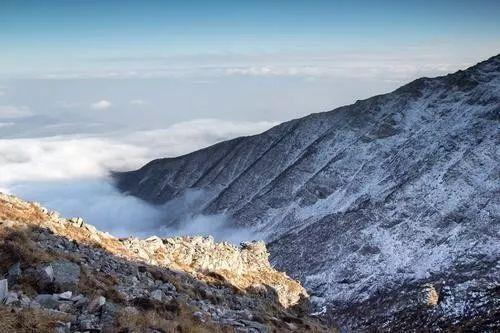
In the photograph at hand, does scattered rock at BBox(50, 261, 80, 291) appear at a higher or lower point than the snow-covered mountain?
higher

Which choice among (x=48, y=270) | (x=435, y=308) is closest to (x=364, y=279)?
(x=435, y=308)

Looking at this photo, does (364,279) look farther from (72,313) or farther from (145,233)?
(145,233)

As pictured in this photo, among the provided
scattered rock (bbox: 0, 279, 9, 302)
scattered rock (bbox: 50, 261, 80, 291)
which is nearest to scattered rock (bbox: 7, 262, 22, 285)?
scattered rock (bbox: 50, 261, 80, 291)

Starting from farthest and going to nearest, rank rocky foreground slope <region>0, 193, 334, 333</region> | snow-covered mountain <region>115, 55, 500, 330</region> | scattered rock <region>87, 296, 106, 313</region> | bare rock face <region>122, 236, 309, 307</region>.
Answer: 1. snow-covered mountain <region>115, 55, 500, 330</region>
2. bare rock face <region>122, 236, 309, 307</region>
3. scattered rock <region>87, 296, 106, 313</region>
4. rocky foreground slope <region>0, 193, 334, 333</region>

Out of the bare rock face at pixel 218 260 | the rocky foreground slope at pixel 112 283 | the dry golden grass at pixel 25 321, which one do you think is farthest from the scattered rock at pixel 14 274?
the bare rock face at pixel 218 260

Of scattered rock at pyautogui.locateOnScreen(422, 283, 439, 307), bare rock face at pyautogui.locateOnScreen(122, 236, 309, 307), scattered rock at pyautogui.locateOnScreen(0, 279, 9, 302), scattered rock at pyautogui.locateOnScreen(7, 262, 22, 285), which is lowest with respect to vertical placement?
scattered rock at pyautogui.locateOnScreen(422, 283, 439, 307)

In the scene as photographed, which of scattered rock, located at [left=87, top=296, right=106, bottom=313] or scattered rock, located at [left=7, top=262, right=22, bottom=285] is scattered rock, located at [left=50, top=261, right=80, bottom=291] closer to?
scattered rock, located at [left=7, top=262, right=22, bottom=285]

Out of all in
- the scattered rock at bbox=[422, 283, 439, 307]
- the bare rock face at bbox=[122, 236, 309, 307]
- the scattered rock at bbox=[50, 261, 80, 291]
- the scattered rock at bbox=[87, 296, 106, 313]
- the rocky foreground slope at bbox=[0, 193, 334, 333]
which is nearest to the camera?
the rocky foreground slope at bbox=[0, 193, 334, 333]
